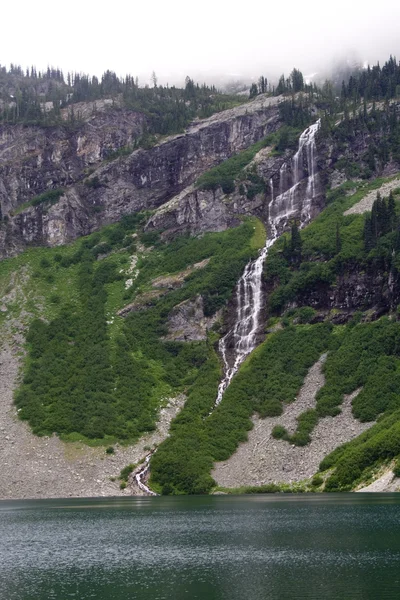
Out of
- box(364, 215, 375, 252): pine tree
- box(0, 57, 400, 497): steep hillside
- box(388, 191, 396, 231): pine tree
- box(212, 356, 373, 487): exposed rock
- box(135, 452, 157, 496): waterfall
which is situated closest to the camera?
box(212, 356, 373, 487): exposed rock

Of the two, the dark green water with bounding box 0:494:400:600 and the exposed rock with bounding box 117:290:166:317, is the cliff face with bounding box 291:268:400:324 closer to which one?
the exposed rock with bounding box 117:290:166:317

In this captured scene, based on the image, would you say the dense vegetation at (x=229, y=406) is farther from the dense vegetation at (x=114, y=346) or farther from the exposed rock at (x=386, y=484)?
the exposed rock at (x=386, y=484)

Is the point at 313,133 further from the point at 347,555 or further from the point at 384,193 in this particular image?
the point at 347,555

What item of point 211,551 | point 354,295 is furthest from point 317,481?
point 354,295

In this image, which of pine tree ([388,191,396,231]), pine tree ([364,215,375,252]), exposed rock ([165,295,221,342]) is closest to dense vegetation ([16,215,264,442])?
exposed rock ([165,295,221,342])

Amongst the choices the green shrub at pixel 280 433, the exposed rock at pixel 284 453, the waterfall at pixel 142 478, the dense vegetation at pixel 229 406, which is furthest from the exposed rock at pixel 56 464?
the green shrub at pixel 280 433
